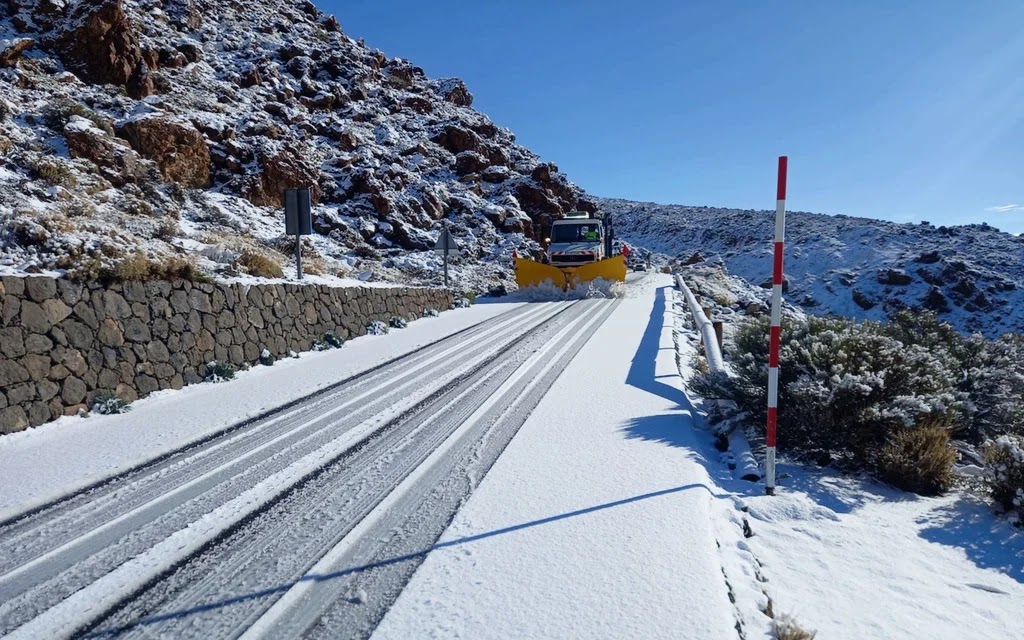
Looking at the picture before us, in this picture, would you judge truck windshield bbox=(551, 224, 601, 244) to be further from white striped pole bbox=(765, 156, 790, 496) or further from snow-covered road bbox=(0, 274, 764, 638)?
white striped pole bbox=(765, 156, 790, 496)

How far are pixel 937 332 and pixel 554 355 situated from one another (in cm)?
527

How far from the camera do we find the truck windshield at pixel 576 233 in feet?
67.2

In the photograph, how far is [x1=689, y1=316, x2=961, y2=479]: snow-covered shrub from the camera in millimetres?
4262

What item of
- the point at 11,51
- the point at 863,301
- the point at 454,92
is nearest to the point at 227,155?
the point at 11,51

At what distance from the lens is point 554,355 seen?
8.53 m

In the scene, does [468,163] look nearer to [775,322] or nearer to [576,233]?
[576,233]

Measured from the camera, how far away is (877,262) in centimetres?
4288

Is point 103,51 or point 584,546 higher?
point 103,51

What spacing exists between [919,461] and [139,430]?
682cm

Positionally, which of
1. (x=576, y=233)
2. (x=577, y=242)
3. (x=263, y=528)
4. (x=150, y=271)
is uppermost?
(x=576, y=233)

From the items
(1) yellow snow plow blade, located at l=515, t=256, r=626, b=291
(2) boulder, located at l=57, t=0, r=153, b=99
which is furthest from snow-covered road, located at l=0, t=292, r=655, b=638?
(2) boulder, located at l=57, t=0, r=153, b=99

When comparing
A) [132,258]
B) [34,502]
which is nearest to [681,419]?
[34,502]

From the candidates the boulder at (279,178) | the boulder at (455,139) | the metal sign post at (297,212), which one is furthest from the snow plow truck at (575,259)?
the boulder at (455,139)

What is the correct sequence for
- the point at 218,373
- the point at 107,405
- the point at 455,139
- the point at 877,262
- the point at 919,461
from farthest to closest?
the point at 877,262 → the point at 455,139 → the point at 218,373 → the point at 107,405 → the point at 919,461
